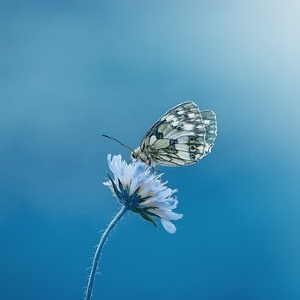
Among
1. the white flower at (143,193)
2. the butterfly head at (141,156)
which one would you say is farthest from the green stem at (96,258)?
the butterfly head at (141,156)

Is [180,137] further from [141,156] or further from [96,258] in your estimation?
[96,258]

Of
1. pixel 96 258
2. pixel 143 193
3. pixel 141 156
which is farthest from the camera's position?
pixel 141 156

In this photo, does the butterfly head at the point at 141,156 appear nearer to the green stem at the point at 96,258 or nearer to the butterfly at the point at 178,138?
the butterfly at the point at 178,138

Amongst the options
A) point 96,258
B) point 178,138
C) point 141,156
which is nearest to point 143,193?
point 141,156

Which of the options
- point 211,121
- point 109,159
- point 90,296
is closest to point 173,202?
point 109,159

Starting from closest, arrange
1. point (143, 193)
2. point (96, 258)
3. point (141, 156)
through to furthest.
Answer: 1. point (96, 258)
2. point (143, 193)
3. point (141, 156)

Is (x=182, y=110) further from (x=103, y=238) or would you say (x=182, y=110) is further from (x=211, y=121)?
(x=103, y=238)

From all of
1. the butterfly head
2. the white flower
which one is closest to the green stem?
the white flower

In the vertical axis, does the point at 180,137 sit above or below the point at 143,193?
above
